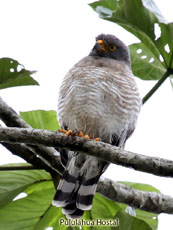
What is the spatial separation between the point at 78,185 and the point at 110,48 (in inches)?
67.8

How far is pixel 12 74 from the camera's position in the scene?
312cm

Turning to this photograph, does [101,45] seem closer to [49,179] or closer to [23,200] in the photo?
[49,179]

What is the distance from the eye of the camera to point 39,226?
10.9 ft

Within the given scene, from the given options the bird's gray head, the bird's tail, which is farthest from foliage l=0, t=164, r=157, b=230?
the bird's gray head

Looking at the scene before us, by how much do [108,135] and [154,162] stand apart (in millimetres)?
1344

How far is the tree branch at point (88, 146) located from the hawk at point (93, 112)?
0.76m

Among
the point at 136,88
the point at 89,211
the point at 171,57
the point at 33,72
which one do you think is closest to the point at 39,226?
the point at 89,211

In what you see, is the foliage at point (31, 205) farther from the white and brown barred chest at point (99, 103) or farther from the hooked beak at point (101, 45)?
the hooked beak at point (101, 45)

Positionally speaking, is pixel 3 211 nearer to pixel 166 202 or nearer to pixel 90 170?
pixel 90 170

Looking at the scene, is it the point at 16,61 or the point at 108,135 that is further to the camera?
the point at 108,135

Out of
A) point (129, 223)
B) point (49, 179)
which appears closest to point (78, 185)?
point (49, 179)

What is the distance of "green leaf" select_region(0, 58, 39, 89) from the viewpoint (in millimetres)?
3094

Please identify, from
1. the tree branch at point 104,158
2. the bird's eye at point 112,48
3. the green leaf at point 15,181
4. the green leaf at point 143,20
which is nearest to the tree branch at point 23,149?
the tree branch at point 104,158

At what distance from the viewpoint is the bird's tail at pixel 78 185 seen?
3.28 meters
